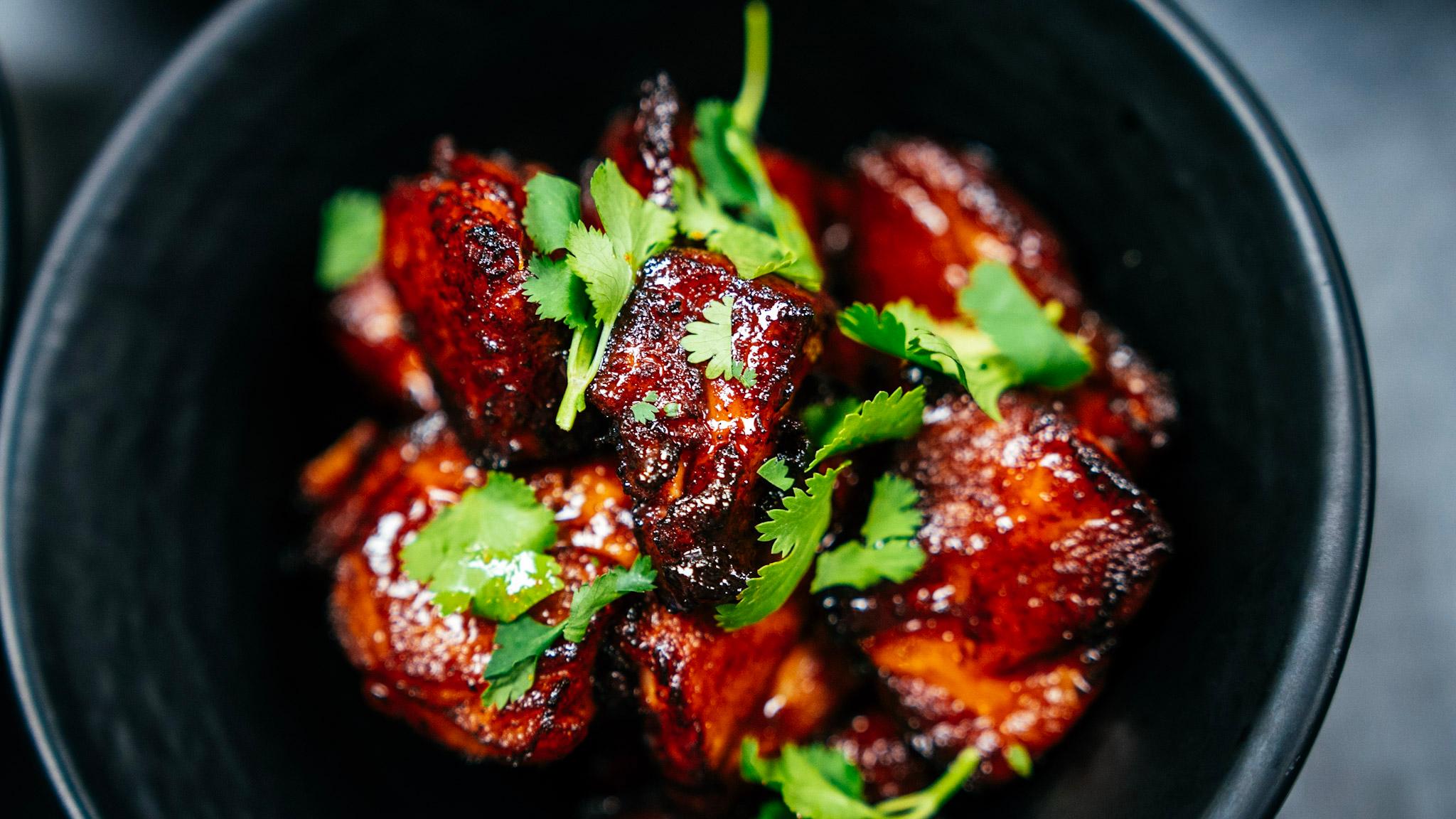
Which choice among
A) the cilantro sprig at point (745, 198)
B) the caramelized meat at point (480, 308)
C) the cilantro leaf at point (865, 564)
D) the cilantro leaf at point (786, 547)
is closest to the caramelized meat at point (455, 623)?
the caramelized meat at point (480, 308)

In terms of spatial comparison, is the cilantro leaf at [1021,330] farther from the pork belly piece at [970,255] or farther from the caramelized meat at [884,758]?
the caramelized meat at [884,758]

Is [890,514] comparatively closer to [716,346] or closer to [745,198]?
[716,346]

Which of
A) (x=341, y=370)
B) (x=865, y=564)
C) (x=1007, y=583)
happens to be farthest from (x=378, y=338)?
(x=1007, y=583)

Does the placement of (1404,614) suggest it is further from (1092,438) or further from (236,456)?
(236,456)

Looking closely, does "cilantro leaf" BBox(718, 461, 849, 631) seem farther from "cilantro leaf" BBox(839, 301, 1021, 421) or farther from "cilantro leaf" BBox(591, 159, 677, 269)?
"cilantro leaf" BBox(591, 159, 677, 269)

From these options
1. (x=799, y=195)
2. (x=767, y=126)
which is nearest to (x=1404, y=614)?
(x=799, y=195)

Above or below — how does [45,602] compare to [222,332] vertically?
below

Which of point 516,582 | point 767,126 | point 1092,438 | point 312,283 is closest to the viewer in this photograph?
point 516,582
